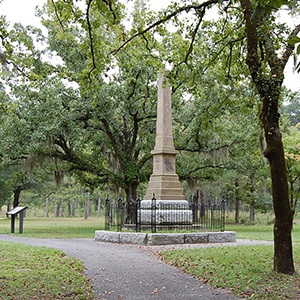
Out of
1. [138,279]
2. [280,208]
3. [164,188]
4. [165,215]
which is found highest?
[164,188]

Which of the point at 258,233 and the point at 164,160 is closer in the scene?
the point at 164,160

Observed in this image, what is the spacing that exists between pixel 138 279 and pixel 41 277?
1584 millimetres

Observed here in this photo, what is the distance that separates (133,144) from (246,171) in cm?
636

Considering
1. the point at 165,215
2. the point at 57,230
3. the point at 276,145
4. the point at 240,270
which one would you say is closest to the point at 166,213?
the point at 165,215

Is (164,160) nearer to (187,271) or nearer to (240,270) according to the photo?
(187,271)

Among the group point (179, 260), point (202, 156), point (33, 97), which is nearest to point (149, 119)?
point (202, 156)

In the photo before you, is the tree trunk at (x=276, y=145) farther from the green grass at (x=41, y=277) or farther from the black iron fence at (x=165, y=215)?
the black iron fence at (x=165, y=215)

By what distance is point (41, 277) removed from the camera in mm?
6652

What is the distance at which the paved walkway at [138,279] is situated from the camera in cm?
573

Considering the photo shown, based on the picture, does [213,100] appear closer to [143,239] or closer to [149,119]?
[149,119]

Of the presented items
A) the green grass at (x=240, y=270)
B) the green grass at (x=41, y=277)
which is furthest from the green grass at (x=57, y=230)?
the green grass at (x=240, y=270)

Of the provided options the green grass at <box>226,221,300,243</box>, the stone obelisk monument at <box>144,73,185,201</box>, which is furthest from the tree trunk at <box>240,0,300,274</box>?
the green grass at <box>226,221,300,243</box>

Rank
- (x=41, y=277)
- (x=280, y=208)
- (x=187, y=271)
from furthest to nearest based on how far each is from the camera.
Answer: (x=187, y=271) → (x=280, y=208) → (x=41, y=277)

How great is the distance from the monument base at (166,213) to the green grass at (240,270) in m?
3.62
